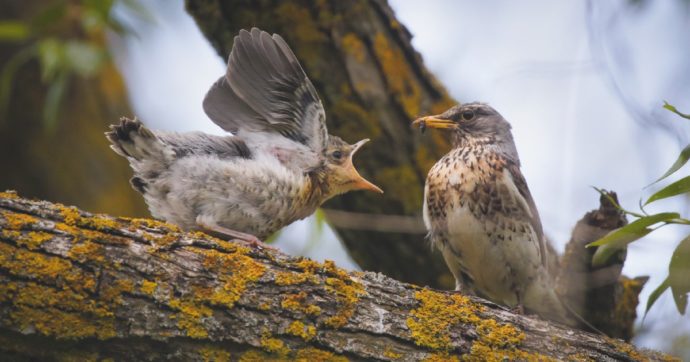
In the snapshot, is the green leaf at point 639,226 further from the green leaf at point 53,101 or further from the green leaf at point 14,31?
the green leaf at point 14,31

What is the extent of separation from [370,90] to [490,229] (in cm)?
126

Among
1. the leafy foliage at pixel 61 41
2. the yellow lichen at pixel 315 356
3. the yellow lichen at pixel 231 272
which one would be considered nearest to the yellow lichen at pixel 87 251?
the yellow lichen at pixel 231 272

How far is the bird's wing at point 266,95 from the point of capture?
13.8 ft

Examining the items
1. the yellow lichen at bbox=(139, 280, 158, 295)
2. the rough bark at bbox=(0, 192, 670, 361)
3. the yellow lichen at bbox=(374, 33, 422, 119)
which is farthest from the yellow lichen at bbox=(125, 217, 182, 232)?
the yellow lichen at bbox=(374, 33, 422, 119)

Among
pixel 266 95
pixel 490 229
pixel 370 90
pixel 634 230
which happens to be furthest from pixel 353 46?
pixel 634 230

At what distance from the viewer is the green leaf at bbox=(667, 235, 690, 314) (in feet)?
10.1

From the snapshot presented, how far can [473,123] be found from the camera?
5.58 m

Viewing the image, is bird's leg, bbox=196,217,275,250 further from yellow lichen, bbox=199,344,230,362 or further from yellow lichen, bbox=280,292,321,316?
yellow lichen, bbox=199,344,230,362

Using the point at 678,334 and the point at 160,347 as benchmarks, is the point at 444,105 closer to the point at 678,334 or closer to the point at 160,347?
the point at 678,334

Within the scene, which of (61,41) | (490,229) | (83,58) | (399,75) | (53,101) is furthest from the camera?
(61,41)

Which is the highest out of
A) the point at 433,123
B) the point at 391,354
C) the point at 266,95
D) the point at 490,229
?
the point at 433,123

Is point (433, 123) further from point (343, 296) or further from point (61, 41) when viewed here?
point (61, 41)

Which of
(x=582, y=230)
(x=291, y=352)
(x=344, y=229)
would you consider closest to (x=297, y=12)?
(x=344, y=229)

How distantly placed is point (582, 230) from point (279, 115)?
1.76 metres
